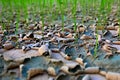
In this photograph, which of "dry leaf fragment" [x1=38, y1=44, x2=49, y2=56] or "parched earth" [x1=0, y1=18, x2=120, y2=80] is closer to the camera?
"parched earth" [x1=0, y1=18, x2=120, y2=80]

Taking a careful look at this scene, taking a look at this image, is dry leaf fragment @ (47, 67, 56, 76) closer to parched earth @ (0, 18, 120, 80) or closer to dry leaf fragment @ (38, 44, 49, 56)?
parched earth @ (0, 18, 120, 80)

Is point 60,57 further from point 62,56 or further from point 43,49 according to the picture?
point 43,49

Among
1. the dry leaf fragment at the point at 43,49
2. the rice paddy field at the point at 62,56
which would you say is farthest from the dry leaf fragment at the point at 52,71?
the dry leaf fragment at the point at 43,49

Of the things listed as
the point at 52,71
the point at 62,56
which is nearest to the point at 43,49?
the point at 62,56

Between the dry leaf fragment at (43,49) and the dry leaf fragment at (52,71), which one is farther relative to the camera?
the dry leaf fragment at (43,49)

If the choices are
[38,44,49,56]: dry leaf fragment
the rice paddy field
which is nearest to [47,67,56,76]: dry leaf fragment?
the rice paddy field

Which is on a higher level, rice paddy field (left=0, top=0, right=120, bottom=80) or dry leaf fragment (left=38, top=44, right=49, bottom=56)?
dry leaf fragment (left=38, top=44, right=49, bottom=56)

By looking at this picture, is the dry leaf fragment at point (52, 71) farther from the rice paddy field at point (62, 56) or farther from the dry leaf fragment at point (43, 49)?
the dry leaf fragment at point (43, 49)

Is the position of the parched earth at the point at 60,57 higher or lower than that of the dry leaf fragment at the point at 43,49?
lower

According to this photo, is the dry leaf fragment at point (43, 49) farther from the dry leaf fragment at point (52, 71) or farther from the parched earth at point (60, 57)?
the dry leaf fragment at point (52, 71)

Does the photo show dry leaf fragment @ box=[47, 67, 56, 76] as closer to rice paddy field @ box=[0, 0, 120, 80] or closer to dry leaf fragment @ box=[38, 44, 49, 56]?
rice paddy field @ box=[0, 0, 120, 80]

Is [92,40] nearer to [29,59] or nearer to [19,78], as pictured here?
[29,59]

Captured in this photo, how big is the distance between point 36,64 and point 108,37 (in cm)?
68

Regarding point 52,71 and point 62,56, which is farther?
point 62,56
